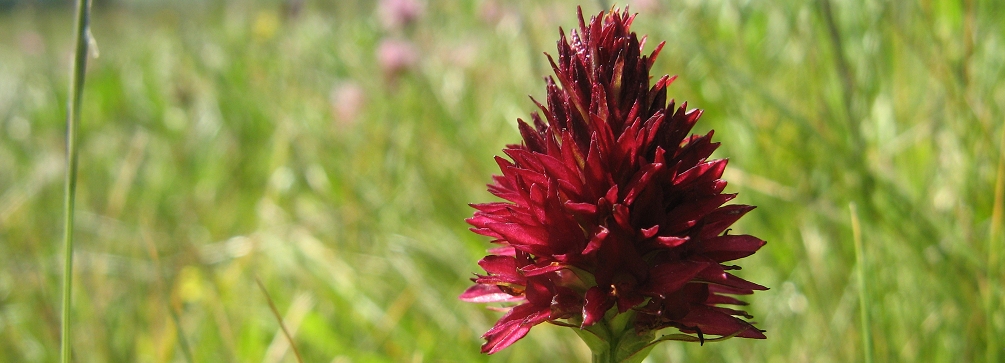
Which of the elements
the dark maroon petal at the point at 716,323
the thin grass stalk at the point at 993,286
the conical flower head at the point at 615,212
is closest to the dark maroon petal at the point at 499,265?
the conical flower head at the point at 615,212

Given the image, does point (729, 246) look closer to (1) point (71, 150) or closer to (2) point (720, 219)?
(2) point (720, 219)

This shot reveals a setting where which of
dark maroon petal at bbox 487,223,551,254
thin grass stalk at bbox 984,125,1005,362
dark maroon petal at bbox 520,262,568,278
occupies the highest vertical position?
dark maroon petal at bbox 487,223,551,254

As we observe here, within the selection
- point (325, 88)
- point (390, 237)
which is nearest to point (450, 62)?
point (325, 88)

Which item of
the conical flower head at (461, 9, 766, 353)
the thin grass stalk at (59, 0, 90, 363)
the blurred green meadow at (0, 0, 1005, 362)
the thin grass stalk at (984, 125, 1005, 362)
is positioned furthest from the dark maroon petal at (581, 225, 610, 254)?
the thin grass stalk at (984, 125, 1005, 362)

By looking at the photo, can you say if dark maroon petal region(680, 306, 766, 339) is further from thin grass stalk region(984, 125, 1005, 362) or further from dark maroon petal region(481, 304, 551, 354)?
thin grass stalk region(984, 125, 1005, 362)

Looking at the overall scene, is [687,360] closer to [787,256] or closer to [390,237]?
[787,256]

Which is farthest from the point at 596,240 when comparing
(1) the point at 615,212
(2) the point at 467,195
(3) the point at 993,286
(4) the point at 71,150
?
(2) the point at 467,195
